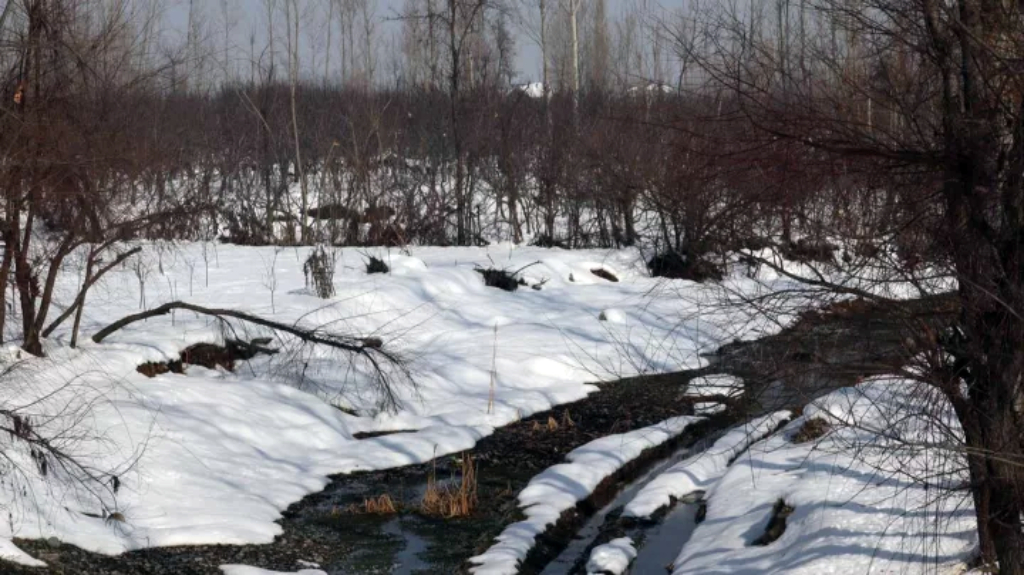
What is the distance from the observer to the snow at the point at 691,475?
1009 cm

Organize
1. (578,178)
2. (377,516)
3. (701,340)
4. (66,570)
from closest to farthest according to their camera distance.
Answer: (66,570), (377,516), (701,340), (578,178)

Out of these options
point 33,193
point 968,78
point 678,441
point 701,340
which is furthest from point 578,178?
point 968,78

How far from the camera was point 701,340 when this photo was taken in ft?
59.6

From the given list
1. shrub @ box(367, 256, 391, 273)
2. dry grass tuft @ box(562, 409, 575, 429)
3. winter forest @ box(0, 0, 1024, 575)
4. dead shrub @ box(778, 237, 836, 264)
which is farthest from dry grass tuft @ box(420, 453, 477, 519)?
shrub @ box(367, 256, 391, 273)

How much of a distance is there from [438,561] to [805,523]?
279 cm

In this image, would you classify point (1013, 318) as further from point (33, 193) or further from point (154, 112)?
point (154, 112)

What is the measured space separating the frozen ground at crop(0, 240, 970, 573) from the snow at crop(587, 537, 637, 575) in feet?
1.43

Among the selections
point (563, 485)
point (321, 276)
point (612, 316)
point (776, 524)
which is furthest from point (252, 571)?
point (612, 316)

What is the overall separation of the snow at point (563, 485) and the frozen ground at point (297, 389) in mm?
920

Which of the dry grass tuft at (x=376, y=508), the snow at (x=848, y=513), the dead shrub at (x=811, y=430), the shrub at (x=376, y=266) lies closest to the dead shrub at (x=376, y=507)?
the dry grass tuft at (x=376, y=508)

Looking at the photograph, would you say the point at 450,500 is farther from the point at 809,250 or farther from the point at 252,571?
the point at 809,250

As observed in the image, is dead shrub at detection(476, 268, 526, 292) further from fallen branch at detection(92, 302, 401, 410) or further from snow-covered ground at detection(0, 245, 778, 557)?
fallen branch at detection(92, 302, 401, 410)

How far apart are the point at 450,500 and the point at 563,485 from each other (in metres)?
1.13

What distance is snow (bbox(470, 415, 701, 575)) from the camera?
8.88 metres
